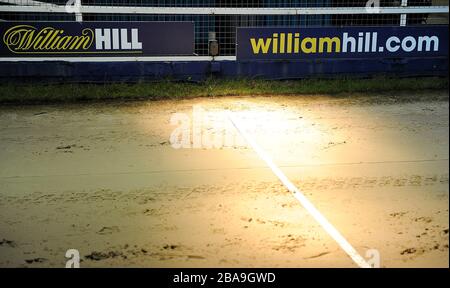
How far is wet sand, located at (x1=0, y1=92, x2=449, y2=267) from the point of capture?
446cm

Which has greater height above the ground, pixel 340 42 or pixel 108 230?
pixel 340 42

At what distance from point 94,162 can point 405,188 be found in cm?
353

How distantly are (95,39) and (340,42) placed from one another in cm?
523

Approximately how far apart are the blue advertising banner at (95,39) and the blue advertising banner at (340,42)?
138 centimetres

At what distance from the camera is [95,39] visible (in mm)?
11734

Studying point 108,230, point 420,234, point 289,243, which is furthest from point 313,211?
point 108,230

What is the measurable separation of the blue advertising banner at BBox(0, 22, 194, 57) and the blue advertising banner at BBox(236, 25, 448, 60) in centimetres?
138

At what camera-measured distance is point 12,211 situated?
17.3 ft

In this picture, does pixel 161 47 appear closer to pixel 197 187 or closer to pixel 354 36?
pixel 354 36

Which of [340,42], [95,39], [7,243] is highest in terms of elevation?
[95,39]

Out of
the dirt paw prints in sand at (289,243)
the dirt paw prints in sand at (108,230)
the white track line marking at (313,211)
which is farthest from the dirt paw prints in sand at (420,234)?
the dirt paw prints in sand at (108,230)

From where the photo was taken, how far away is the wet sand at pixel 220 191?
446 centimetres

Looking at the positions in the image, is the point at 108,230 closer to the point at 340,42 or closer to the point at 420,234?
the point at 420,234

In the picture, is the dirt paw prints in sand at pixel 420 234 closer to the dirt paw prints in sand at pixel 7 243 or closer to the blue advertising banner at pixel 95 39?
the dirt paw prints in sand at pixel 7 243
